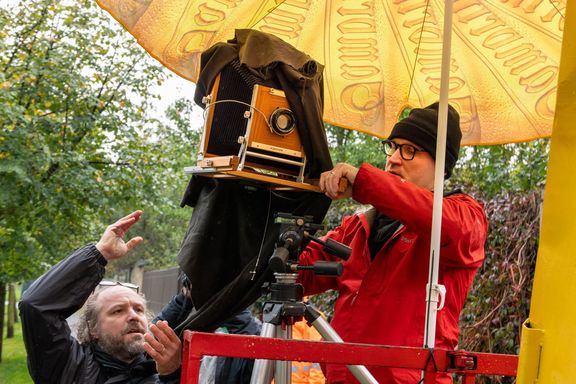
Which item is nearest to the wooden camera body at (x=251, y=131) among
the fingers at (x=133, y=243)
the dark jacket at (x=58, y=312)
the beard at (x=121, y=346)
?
the fingers at (x=133, y=243)

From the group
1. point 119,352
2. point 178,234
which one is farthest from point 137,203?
point 178,234

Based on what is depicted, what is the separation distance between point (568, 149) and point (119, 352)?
10.00 feet

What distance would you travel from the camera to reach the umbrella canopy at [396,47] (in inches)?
135

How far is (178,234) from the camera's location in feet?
90.4

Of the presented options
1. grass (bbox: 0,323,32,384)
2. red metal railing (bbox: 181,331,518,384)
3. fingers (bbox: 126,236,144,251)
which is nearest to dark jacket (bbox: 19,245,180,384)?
fingers (bbox: 126,236,144,251)

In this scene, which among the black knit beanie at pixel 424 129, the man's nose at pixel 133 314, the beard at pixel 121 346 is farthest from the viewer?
the man's nose at pixel 133 314

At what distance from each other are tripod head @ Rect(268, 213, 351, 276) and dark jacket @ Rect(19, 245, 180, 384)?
1350 mm

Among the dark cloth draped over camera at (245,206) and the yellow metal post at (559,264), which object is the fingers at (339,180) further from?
the yellow metal post at (559,264)

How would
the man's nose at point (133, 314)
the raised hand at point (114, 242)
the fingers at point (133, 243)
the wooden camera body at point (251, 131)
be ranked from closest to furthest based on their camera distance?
1. the wooden camera body at point (251, 131)
2. the raised hand at point (114, 242)
3. the fingers at point (133, 243)
4. the man's nose at point (133, 314)

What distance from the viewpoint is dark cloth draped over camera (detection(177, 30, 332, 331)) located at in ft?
9.02

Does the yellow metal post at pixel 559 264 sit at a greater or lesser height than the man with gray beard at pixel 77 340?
greater

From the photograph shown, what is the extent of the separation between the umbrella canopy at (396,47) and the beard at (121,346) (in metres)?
1.44

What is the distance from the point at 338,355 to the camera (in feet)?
6.90

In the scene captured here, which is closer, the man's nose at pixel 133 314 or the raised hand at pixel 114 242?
the raised hand at pixel 114 242
